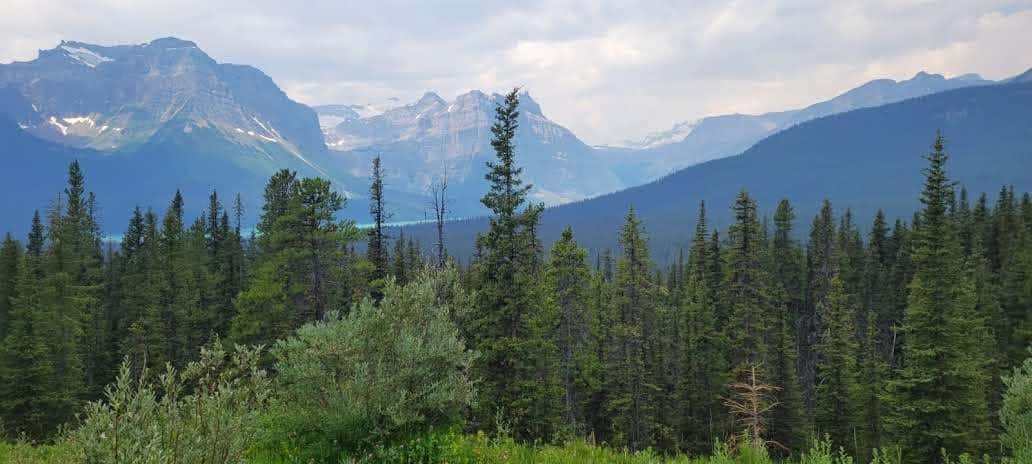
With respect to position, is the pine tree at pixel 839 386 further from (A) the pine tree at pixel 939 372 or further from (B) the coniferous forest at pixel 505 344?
(A) the pine tree at pixel 939 372

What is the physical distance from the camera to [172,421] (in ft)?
15.3

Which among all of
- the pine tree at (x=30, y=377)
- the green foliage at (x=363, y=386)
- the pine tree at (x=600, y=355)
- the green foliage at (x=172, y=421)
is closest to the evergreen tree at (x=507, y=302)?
the pine tree at (x=600, y=355)

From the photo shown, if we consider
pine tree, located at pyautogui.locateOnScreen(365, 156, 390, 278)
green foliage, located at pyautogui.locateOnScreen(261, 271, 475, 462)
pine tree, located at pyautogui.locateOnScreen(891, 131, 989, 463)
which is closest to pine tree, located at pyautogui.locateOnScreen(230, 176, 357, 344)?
pine tree, located at pyautogui.locateOnScreen(365, 156, 390, 278)

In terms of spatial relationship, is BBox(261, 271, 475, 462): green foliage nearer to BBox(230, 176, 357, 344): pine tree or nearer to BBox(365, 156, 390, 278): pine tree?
BBox(230, 176, 357, 344): pine tree

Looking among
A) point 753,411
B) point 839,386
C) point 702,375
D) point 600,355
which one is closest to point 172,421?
point 753,411

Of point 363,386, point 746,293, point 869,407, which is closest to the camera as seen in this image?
point 363,386

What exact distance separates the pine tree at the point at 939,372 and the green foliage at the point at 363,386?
25.2 meters

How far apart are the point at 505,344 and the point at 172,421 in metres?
23.9

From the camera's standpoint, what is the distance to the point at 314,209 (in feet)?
113

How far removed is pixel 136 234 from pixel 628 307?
4652cm

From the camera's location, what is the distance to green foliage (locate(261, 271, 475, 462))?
7441 mm

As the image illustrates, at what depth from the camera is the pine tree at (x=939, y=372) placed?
25483 mm

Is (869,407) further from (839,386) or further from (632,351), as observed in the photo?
(632,351)

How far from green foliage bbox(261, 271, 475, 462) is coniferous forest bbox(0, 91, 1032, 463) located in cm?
4
